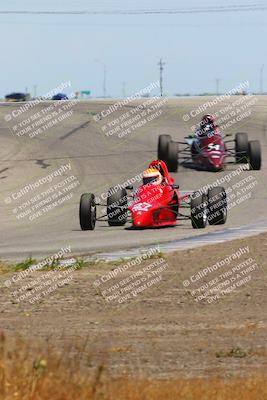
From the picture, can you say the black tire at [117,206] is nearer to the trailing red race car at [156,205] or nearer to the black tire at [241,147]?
the trailing red race car at [156,205]

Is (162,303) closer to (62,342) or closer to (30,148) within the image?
(62,342)

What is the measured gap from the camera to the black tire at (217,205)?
2483 centimetres

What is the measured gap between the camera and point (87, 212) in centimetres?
2558

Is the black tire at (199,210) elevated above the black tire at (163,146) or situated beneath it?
elevated above

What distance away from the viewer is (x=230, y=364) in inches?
406

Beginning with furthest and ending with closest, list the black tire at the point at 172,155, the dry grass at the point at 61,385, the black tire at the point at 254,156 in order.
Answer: the black tire at the point at 172,155, the black tire at the point at 254,156, the dry grass at the point at 61,385

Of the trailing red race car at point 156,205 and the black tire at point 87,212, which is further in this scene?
the black tire at point 87,212

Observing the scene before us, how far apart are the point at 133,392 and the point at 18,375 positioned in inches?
37.7

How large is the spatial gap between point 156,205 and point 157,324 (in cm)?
1250

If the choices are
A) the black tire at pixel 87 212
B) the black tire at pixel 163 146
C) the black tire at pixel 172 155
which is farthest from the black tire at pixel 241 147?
the black tire at pixel 87 212

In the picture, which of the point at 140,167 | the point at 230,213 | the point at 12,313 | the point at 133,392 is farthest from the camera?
the point at 140,167

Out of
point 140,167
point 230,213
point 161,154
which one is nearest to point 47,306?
point 230,213

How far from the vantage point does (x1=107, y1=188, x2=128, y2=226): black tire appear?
25.6 m

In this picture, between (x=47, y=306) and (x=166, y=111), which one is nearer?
(x=47, y=306)
